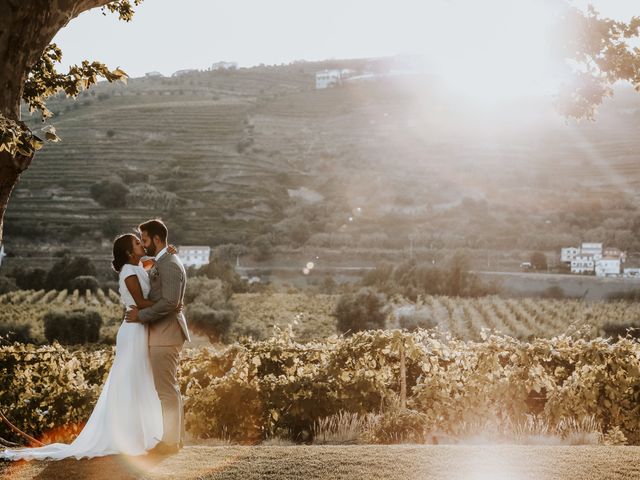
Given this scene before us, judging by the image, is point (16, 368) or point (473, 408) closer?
point (473, 408)

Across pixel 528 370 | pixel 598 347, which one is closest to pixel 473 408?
pixel 528 370

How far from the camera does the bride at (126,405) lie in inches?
185

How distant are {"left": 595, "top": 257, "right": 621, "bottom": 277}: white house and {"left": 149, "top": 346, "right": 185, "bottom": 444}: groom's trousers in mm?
67486

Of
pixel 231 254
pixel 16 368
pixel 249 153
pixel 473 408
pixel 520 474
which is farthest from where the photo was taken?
pixel 249 153

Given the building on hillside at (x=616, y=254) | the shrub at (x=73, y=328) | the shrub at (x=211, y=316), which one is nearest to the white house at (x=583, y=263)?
the building on hillside at (x=616, y=254)

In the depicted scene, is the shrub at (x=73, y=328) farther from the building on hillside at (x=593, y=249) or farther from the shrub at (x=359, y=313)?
the building on hillside at (x=593, y=249)

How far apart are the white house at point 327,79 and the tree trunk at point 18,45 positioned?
5072 inches

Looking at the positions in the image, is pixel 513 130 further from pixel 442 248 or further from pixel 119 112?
pixel 119 112

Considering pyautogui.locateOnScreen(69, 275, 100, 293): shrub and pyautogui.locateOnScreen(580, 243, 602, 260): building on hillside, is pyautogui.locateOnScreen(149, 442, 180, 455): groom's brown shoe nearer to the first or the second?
pyautogui.locateOnScreen(69, 275, 100, 293): shrub

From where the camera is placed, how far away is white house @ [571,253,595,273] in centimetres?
6662

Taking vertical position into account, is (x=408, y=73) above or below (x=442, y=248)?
above

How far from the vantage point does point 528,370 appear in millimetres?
6410

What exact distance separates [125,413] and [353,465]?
1545 millimetres

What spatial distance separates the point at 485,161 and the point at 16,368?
99.6m
